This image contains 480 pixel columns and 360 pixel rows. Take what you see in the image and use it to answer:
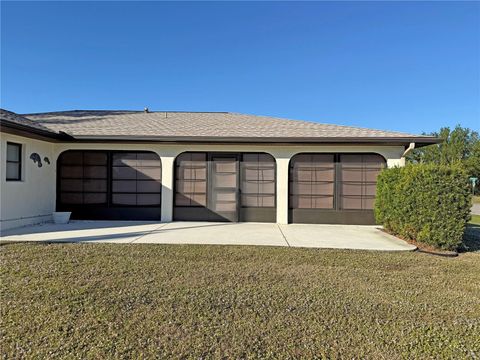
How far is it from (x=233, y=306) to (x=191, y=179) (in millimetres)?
6568

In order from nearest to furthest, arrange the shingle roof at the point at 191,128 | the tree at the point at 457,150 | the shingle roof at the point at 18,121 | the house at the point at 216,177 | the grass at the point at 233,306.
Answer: the grass at the point at 233,306
the shingle roof at the point at 18,121
the shingle roof at the point at 191,128
the house at the point at 216,177
the tree at the point at 457,150

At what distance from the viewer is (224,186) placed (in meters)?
9.22

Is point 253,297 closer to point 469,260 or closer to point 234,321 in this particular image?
point 234,321

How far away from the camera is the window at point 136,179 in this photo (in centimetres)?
923

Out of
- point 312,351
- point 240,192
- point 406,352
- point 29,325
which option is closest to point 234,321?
point 312,351

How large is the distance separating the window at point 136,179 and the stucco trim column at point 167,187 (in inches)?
8.7

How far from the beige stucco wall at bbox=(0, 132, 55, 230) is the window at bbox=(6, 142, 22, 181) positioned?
0.10 meters

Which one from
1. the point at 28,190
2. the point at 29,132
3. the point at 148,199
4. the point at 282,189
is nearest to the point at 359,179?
the point at 282,189

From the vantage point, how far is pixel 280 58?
14375 millimetres

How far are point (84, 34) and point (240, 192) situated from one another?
10.5 metres

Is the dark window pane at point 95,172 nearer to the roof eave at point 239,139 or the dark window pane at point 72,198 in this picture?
the dark window pane at point 72,198

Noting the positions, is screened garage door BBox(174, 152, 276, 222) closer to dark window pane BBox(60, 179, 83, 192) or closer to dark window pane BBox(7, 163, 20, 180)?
dark window pane BBox(60, 179, 83, 192)

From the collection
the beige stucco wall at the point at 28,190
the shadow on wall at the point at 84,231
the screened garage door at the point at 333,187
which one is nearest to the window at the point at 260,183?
the screened garage door at the point at 333,187

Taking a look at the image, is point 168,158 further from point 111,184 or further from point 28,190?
point 28,190
